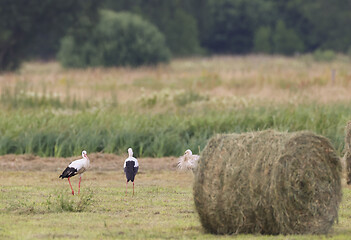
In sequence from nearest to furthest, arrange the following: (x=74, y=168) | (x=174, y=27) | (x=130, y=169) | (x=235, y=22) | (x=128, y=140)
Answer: (x=130, y=169) → (x=74, y=168) → (x=128, y=140) → (x=174, y=27) → (x=235, y=22)

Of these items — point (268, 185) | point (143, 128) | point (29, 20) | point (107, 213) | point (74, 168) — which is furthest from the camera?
point (29, 20)

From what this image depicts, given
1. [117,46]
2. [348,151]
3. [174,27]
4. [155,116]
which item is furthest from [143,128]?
[174,27]

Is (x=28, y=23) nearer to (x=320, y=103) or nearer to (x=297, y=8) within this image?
(x=320, y=103)

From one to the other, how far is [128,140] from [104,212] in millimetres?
7993

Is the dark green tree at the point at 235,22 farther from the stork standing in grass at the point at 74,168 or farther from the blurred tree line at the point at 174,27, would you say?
the stork standing in grass at the point at 74,168

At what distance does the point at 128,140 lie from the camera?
62.4ft

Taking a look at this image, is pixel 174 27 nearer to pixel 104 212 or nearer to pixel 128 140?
pixel 128 140

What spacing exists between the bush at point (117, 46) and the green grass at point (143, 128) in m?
40.7

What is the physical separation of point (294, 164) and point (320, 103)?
15.8 meters

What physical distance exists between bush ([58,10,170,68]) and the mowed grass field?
85.2ft

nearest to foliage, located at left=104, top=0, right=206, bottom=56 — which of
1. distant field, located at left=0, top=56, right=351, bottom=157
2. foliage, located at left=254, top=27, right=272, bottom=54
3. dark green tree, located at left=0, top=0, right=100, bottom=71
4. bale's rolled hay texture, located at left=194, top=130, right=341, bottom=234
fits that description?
foliage, located at left=254, top=27, right=272, bottom=54

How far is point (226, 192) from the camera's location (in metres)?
9.16

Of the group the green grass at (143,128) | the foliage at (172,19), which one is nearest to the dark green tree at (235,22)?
the foliage at (172,19)

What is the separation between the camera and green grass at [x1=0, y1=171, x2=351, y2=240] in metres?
9.32
